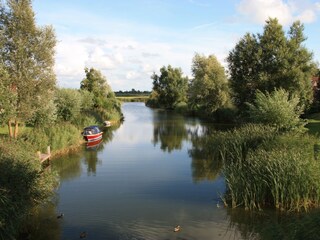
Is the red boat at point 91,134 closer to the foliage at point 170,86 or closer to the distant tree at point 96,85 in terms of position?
the distant tree at point 96,85

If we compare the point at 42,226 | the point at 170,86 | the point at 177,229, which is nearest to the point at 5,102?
the point at 42,226

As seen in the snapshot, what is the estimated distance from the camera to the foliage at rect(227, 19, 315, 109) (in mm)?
43000

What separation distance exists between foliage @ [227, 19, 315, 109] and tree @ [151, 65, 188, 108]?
59268mm

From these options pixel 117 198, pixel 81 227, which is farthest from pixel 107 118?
pixel 81 227

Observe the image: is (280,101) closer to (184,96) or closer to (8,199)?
(8,199)

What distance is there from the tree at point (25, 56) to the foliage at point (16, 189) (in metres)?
10.2

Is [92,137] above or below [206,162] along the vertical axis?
above

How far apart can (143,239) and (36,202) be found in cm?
422

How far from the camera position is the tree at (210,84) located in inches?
2445

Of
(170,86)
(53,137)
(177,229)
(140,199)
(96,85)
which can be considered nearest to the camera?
(177,229)

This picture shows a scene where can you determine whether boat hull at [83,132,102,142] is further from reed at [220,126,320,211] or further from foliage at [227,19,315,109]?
reed at [220,126,320,211]

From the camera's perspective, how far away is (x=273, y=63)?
44312 millimetres

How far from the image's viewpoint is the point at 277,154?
54.5 feet

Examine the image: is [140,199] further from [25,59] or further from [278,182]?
[25,59]
